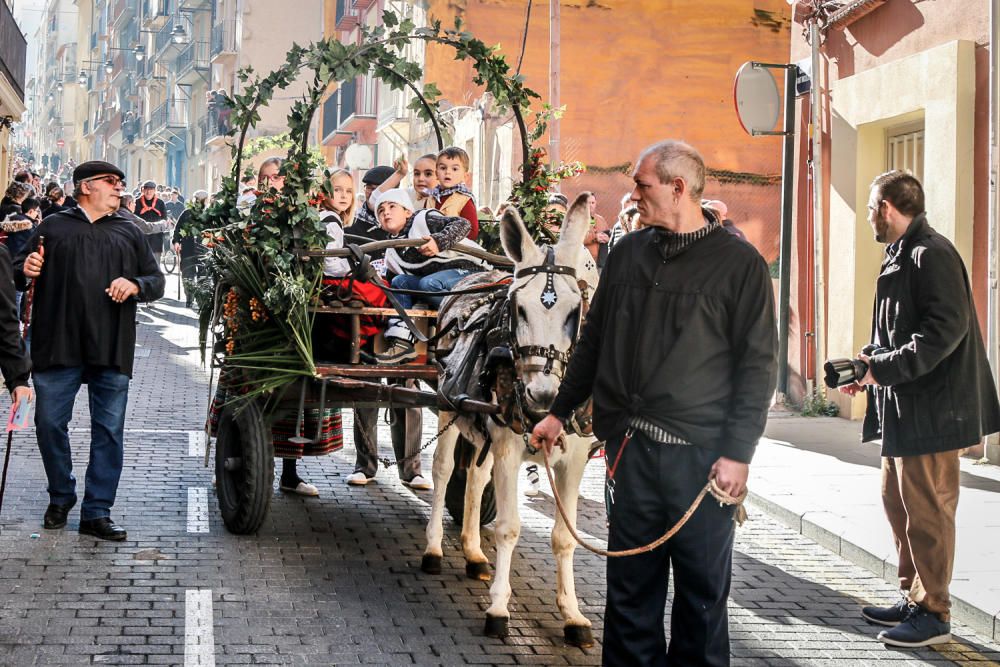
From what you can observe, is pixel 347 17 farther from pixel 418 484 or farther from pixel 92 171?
pixel 92 171

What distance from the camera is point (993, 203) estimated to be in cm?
1086

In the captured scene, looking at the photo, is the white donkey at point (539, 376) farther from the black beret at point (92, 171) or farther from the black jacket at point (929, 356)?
the black beret at point (92, 171)

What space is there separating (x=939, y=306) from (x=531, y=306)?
1.84 m

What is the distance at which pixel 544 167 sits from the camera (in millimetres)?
8773

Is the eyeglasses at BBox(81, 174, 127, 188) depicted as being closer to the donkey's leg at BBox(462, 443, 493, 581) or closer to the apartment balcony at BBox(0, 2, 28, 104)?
the donkey's leg at BBox(462, 443, 493, 581)

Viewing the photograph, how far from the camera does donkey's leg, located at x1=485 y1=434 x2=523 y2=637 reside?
6152 mm

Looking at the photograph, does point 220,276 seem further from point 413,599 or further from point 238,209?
point 413,599

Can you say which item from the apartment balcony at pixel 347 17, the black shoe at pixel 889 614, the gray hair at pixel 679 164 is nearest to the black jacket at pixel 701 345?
the gray hair at pixel 679 164

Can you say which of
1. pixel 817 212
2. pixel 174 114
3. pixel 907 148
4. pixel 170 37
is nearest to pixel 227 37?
pixel 170 37

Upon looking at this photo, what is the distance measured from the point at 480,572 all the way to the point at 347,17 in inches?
1403

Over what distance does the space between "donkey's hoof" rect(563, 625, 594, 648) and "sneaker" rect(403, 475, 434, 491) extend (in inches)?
143

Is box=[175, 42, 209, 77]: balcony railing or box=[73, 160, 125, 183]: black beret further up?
box=[175, 42, 209, 77]: balcony railing

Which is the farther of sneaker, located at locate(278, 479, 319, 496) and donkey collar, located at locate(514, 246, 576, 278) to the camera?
sneaker, located at locate(278, 479, 319, 496)

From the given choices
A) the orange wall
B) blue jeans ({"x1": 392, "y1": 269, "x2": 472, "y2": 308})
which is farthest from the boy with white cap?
the orange wall
